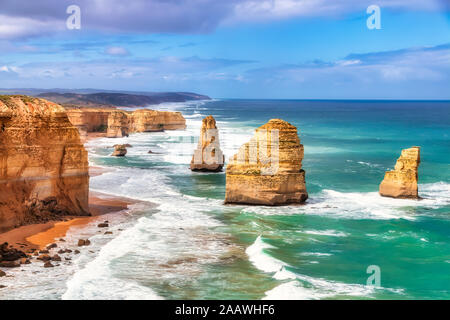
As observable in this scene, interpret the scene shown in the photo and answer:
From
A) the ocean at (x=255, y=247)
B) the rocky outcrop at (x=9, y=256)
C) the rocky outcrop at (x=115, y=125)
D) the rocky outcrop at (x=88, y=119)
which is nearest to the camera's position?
the ocean at (x=255, y=247)

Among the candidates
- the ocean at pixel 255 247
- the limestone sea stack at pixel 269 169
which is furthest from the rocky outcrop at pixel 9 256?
the limestone sea stack at pixel 269 169

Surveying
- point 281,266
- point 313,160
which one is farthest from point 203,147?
point 281,266

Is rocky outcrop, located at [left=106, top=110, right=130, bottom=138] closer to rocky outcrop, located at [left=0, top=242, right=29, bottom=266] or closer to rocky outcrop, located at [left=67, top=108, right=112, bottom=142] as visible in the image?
rocky outcrop, located at [left=67, top=108, right=112, bottom=142]

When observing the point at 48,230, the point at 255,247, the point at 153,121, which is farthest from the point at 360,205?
the point at 153,121

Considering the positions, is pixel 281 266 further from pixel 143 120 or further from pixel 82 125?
pixel 143 120

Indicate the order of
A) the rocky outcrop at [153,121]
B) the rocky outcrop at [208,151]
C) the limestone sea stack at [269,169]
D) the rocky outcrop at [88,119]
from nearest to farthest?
1. the limestone sea stack at [269,169]
2. the rocky outcrop at [208,151]
3. the rocky outcrop at [88,119]
4. the rocky outcrop at [153,121]

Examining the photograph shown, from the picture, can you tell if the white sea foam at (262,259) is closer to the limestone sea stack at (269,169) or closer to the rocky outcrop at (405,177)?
the limestone sea stack at (269,169)
